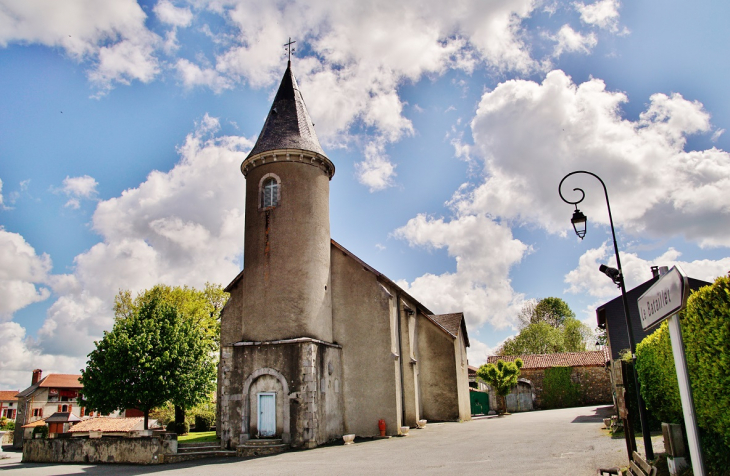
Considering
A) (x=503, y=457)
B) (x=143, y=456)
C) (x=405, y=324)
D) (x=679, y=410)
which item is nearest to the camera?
(x=679, y=410)

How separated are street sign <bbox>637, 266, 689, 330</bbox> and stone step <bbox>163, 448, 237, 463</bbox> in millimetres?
18622

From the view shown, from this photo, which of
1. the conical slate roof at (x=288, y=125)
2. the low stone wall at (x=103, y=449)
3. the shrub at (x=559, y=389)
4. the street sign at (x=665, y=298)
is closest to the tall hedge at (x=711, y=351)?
the street sign at (x=665, y=298)

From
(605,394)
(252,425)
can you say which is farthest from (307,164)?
(605,394)

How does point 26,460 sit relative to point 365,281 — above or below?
below

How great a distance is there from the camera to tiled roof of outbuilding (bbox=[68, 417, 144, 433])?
36.0 m

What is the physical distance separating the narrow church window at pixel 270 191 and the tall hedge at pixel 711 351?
18.8m

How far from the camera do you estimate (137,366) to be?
27500 mm

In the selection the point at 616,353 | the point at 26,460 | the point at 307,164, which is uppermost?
the point at 307,164

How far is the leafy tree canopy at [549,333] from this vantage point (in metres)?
64.5

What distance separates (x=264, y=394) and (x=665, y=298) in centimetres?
1919

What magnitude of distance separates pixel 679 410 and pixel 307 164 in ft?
60.9

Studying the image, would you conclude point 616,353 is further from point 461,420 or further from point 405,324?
point 405,324

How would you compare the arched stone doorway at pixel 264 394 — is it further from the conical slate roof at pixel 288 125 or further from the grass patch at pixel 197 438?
the conical slate roof at pixel 288 125

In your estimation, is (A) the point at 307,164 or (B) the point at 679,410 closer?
(B) the point at 679,410
